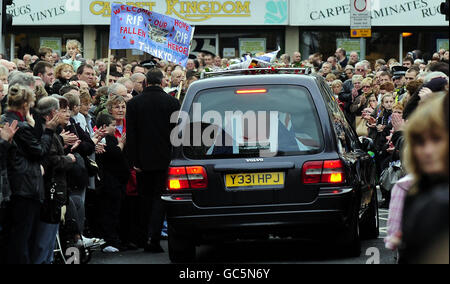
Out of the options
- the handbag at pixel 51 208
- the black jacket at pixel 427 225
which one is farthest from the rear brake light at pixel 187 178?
the black jacket at pixel 427 225

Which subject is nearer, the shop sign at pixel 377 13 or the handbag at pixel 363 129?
the handbag at pixel 363 129

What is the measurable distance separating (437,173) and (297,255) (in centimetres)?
691

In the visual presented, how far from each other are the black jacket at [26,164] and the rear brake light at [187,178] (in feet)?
4.33

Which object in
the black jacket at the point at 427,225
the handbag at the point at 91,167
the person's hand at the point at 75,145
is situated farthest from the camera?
the handbag at the point at 91,167

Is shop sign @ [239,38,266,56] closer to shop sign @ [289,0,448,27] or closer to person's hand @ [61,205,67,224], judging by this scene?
shop sign @ [289,0,448,27]

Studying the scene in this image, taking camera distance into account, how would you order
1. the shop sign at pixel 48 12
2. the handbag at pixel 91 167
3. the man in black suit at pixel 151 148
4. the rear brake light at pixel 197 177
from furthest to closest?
the shop sign at pixel 48 12
the man in black suit at pixel 151 148
the handbag at pixel 91 167
the rear brake light at pixel 197 177

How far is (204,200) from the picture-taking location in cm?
953

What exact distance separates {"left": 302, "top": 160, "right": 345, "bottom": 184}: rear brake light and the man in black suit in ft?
7.23

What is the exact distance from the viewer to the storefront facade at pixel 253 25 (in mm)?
32906

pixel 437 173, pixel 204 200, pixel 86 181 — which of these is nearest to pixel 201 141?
pixel 204 200

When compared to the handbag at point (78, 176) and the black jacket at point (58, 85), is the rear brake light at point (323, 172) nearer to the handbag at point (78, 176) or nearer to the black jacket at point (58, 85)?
the handbag at point (78, 176)

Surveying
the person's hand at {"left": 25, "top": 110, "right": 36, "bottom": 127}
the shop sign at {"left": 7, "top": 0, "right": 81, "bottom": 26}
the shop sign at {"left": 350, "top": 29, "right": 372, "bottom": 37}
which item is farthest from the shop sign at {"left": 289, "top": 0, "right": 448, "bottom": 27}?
the person's hand at {"left": 25, "top": 110, "right": 36, "bottom": 127}

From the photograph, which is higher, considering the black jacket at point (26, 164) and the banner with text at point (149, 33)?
the banner with text at point (149, 33)

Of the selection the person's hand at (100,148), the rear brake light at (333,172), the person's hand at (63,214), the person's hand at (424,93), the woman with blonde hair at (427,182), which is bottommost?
the person's hand at (63,214)
